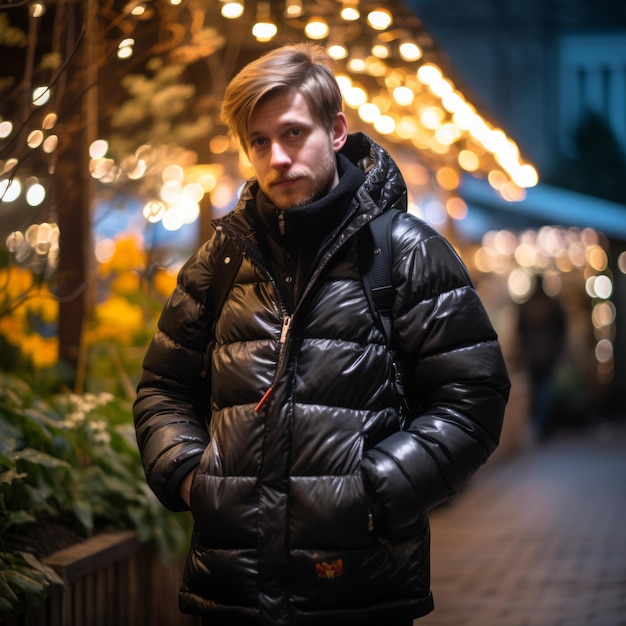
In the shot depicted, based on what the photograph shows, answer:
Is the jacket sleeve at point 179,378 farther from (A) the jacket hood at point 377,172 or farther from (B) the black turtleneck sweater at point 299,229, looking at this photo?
(A) the jacket hood at point 377,172

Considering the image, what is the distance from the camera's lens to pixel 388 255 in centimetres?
266

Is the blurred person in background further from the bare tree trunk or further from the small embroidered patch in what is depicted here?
the small embroidered patch

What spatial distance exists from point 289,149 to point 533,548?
17.4ft

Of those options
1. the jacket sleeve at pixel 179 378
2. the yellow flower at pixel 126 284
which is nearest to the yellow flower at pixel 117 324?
the yellow flower at pixel 126 284

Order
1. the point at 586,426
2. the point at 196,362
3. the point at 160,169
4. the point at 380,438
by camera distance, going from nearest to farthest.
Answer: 1. the point at 380,438
2. the point at 196,362
3. the point at 160,169
4. the point at 586,426

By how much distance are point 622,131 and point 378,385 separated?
19485mm

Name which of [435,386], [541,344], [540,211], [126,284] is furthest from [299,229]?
[540,211]

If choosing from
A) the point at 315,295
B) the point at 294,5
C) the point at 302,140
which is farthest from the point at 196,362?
the point at 294,5

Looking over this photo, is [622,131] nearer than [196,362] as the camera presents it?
No

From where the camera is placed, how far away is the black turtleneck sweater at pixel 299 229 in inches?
104

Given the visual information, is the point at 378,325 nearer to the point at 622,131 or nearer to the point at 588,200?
the point at 588,200

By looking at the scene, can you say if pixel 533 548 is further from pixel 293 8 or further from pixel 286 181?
pixel 286 181

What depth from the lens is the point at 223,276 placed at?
2834 mm

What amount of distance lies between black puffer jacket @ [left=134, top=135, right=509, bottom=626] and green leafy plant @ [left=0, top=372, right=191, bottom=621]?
1026 millimetres
